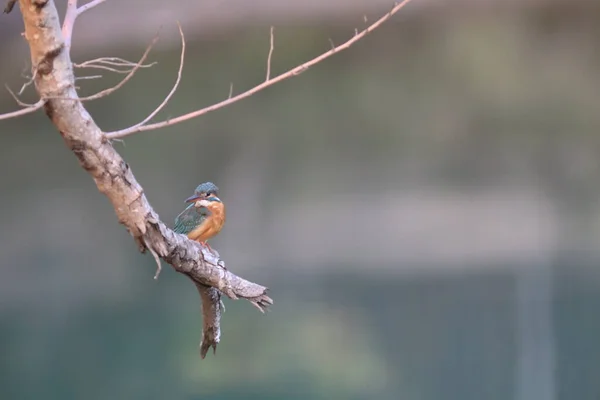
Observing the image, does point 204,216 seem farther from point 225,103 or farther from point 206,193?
point 225,103

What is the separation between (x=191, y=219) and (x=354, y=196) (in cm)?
130

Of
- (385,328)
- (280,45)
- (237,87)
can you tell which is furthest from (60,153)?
(385,328)

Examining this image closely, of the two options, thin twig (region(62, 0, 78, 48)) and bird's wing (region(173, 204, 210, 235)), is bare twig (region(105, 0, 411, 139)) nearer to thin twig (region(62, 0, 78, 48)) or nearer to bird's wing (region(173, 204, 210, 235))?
thin twig (region(62, 0, 78, 48))

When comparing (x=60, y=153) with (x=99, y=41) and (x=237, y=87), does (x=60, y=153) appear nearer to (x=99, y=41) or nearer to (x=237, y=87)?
(x=99, y=41)

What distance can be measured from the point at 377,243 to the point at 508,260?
→ 419 mm

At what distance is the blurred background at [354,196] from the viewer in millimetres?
2537

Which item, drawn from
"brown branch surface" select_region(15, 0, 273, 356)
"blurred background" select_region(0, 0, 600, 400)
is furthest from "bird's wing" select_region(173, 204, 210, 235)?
"blurred background" select_region(0, 0, 600, 400)

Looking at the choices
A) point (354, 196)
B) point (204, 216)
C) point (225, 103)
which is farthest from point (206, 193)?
point (354, 196)

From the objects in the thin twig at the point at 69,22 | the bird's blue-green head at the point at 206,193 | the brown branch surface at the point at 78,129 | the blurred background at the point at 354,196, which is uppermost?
the blurred background at the point at 354,196

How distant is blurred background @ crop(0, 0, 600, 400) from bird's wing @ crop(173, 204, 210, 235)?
1.20m

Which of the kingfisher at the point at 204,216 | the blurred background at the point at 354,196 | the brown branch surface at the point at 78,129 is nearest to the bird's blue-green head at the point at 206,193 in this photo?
the kingfisher at the point at 204,216

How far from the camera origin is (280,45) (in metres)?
2.53

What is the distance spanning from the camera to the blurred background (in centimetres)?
254

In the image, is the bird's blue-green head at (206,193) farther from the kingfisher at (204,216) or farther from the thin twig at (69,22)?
the thin twig at (69,22)
